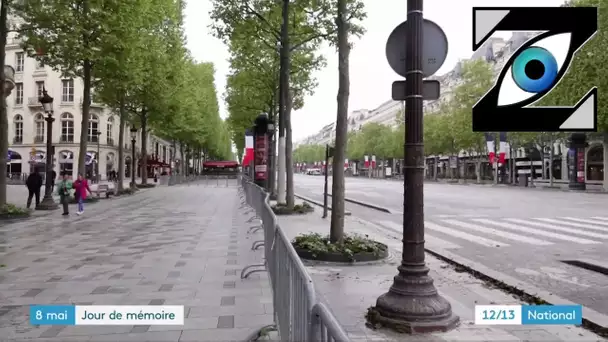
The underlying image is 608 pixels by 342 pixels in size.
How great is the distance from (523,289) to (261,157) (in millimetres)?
15686

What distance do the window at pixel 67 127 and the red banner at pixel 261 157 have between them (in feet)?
143

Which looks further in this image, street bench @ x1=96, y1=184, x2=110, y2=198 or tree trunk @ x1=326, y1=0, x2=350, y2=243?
street bench @ x1=96, y1=184, x2=110, y2=198

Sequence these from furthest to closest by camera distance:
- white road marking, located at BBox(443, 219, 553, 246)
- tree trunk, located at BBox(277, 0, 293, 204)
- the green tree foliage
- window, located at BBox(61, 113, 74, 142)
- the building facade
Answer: the green tree foliage < window, located at BBox(61, 113, 74, 142) < the building facade < tree trunk, located at BBox(277, 0, 293, 204) < white road marking, located at BBox(443, 219, 553, 246)

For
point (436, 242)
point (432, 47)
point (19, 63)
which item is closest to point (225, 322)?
point (432, 47)

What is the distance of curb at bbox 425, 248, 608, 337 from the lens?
17.0 feet

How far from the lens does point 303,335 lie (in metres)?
2.87

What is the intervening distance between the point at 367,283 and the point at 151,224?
936cm

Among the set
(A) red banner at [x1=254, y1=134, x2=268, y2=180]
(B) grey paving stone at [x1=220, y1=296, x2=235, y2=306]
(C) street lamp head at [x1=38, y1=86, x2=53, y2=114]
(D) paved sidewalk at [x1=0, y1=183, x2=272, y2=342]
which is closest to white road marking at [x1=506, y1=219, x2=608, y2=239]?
(D) paved sidewalk at [x1=0, y1=183, x2=272, y2=342]

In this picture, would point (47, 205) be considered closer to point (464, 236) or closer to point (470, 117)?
point (464, 236)

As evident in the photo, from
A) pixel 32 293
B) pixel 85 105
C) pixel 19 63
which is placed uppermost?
pixel 19 63

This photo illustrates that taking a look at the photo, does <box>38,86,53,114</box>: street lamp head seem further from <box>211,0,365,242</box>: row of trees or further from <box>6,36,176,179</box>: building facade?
<box>6,36,176,179</box>: building facade

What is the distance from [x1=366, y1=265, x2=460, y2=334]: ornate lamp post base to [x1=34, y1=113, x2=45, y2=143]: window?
61.6 metres

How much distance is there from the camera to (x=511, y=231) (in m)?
13.1

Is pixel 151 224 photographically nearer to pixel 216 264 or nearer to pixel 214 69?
pixel 216 264
